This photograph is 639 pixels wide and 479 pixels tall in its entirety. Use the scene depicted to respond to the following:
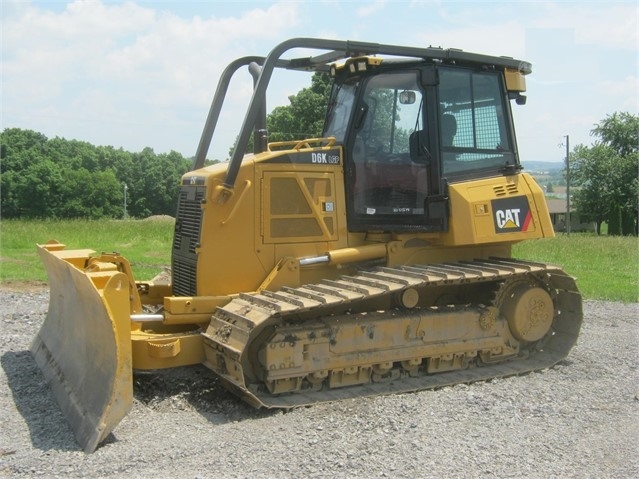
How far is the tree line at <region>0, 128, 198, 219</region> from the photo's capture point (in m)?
63.0

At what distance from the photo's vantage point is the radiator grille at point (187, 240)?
22.4 ft

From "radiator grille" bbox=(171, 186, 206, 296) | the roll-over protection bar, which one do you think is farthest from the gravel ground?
the roll-over protection bar

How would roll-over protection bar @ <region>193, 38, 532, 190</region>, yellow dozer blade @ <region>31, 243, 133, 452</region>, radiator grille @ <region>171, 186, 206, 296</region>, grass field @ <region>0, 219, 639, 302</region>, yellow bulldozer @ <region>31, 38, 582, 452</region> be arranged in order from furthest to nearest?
grass field @ <region>0, 219, 639, 302</region> < radiator grille @ <region>171, 186, 206, 296</region> < roll-over protection bar @ <region>193, 38, 532, 190</region> < yellow bulldozer @ <region>31, 38, 582, 452</region> < yellow dozer blade @ <region>31, 243, 133, 452</region>

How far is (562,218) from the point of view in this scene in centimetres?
8206

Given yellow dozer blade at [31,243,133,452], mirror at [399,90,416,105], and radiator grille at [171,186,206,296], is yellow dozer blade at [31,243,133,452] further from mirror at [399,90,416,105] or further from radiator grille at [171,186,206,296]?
mirror at [399,90,416,105]

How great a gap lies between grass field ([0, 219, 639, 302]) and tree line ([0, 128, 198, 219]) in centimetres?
2606

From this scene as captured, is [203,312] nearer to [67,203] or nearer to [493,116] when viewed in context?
[493,116]

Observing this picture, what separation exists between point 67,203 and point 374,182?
212ft

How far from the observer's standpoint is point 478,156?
747cm

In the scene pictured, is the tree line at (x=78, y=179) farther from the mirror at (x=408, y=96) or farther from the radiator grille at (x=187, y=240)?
the mirror at (x=408, y=96)

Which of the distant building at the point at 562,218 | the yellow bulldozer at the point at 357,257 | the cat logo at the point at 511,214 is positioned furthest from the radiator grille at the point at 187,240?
the distant building at the point at 562,218

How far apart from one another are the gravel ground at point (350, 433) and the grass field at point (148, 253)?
23.7 ft

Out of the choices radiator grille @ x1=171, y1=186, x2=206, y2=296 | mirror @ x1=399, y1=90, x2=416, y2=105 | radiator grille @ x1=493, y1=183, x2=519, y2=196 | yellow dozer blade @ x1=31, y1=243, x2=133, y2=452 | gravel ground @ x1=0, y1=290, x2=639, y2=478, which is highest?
mirror @ x1=399, y1=90, x2=416, y2=105

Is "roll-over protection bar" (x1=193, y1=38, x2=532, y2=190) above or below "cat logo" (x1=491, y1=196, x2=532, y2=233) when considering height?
above
